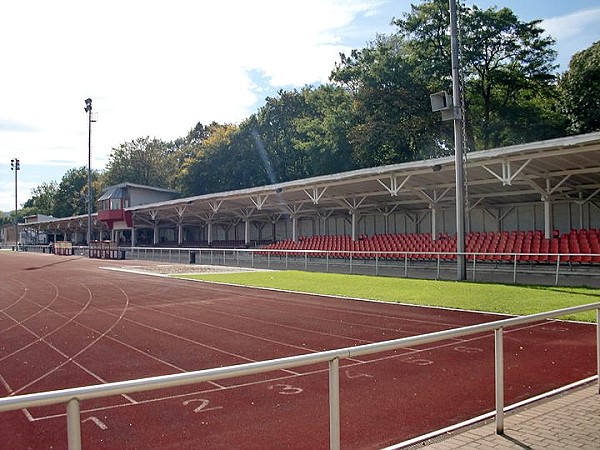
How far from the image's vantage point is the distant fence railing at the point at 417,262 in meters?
18.2

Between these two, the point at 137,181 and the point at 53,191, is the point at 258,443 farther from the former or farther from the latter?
the point at 53,191

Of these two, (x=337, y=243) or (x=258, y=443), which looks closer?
(x=258, y=443)

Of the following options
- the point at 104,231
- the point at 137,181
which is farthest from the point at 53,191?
the point at 104,231

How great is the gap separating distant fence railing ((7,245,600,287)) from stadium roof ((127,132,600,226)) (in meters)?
3.08

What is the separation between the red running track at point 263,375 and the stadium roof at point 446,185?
10491 millimetres

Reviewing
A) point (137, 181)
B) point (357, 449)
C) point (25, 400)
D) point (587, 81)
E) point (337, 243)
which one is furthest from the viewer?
point (137, 181)

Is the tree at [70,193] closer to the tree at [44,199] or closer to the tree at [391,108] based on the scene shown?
the tree at [44,199]

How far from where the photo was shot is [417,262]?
23.5 metres

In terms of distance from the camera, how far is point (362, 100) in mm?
43500

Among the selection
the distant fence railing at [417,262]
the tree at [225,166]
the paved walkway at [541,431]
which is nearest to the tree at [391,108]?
the distant fence railing at [417,262]

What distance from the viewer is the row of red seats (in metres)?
19.9

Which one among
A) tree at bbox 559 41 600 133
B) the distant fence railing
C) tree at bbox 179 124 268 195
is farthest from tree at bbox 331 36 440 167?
tree at bbox 179 124 268 195

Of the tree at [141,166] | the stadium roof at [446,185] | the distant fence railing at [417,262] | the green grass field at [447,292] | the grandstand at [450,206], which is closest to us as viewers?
the green grass field at [447,292]

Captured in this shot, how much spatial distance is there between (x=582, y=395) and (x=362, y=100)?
130ft
